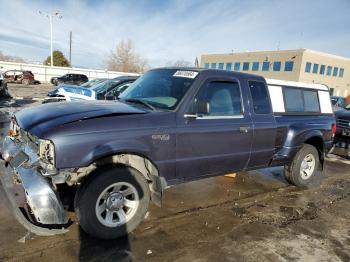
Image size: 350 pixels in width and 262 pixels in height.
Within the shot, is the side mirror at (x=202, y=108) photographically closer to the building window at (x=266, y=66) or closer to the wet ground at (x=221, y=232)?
the wet ground at (x=221, y=232)

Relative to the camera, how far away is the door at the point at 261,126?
5.07m

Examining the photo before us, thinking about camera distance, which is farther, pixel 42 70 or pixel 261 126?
pixel 42 70

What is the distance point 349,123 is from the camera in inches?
379

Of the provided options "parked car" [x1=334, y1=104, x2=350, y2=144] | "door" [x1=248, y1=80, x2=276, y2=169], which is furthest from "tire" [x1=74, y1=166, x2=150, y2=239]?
"parked car" [x1=334, y1=104, x2=350, y2=144]

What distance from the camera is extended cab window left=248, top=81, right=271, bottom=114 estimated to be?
5098 mm

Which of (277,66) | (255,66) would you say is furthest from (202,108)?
(255,66)

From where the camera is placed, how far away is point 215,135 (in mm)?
4512

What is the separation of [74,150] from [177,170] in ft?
4.60

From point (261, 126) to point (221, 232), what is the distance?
1.77 meters

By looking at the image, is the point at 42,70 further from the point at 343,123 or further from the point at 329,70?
the point at 329,70

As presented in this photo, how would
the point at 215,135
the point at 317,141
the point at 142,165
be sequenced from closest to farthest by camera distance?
1. the point at 142,165
2. the point at 215,135
3. the point at 317,141

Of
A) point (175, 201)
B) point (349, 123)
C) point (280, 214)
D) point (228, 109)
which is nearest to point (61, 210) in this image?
point (175, 201)

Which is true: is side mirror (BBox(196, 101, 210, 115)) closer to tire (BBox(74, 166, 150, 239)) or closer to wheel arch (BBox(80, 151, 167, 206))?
wheel arch (BBox(80, 151, 167, 206))

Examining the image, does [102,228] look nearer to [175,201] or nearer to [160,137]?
[160,137]
